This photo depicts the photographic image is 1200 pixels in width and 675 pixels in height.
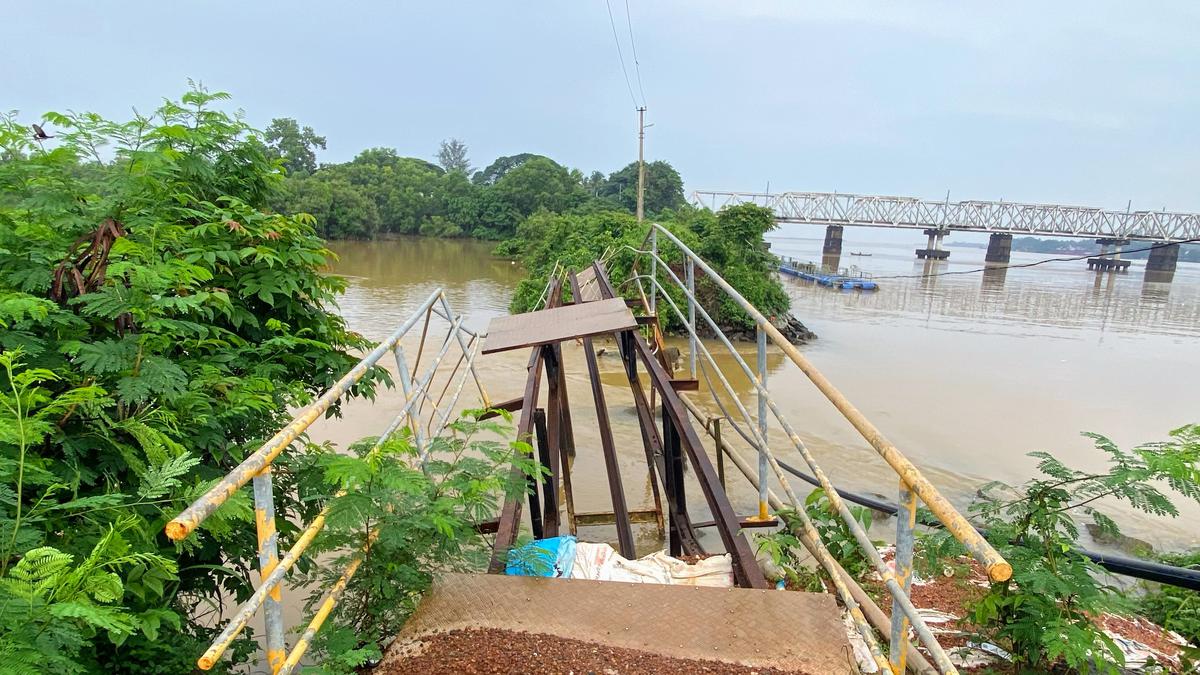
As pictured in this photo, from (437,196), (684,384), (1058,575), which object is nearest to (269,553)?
(1058,575)

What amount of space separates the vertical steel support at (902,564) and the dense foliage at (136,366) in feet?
6.04

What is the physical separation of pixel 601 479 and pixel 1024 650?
15.2 feet

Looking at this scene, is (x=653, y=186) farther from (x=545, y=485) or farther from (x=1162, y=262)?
(x=545, y=485)

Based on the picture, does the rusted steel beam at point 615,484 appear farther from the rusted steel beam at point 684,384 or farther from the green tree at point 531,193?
the green tree at point 531,193

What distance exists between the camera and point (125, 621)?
1609mm

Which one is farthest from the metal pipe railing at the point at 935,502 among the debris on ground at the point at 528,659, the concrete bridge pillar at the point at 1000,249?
the concrete bridge pillar at the point at 1000,249

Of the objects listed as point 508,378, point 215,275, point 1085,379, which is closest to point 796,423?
point 508,378

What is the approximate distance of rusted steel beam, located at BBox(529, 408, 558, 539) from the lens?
12.1 feet

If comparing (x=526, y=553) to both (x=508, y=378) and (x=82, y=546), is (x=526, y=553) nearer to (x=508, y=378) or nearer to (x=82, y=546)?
(x=82, y=546)

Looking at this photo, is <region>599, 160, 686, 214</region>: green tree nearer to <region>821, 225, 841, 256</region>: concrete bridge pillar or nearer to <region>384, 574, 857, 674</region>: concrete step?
<region>821, 225, 841, 256</region>: concrete bridge pillar

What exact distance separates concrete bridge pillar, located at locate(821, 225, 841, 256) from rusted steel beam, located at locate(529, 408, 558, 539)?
67.2 meters

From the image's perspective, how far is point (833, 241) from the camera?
217ft

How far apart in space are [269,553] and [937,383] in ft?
46.6

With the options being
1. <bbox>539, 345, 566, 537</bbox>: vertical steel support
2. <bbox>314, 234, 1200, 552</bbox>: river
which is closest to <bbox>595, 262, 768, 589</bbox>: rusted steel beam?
<bbox>539, 345, 566, 537</bbox>: vertical steel support
